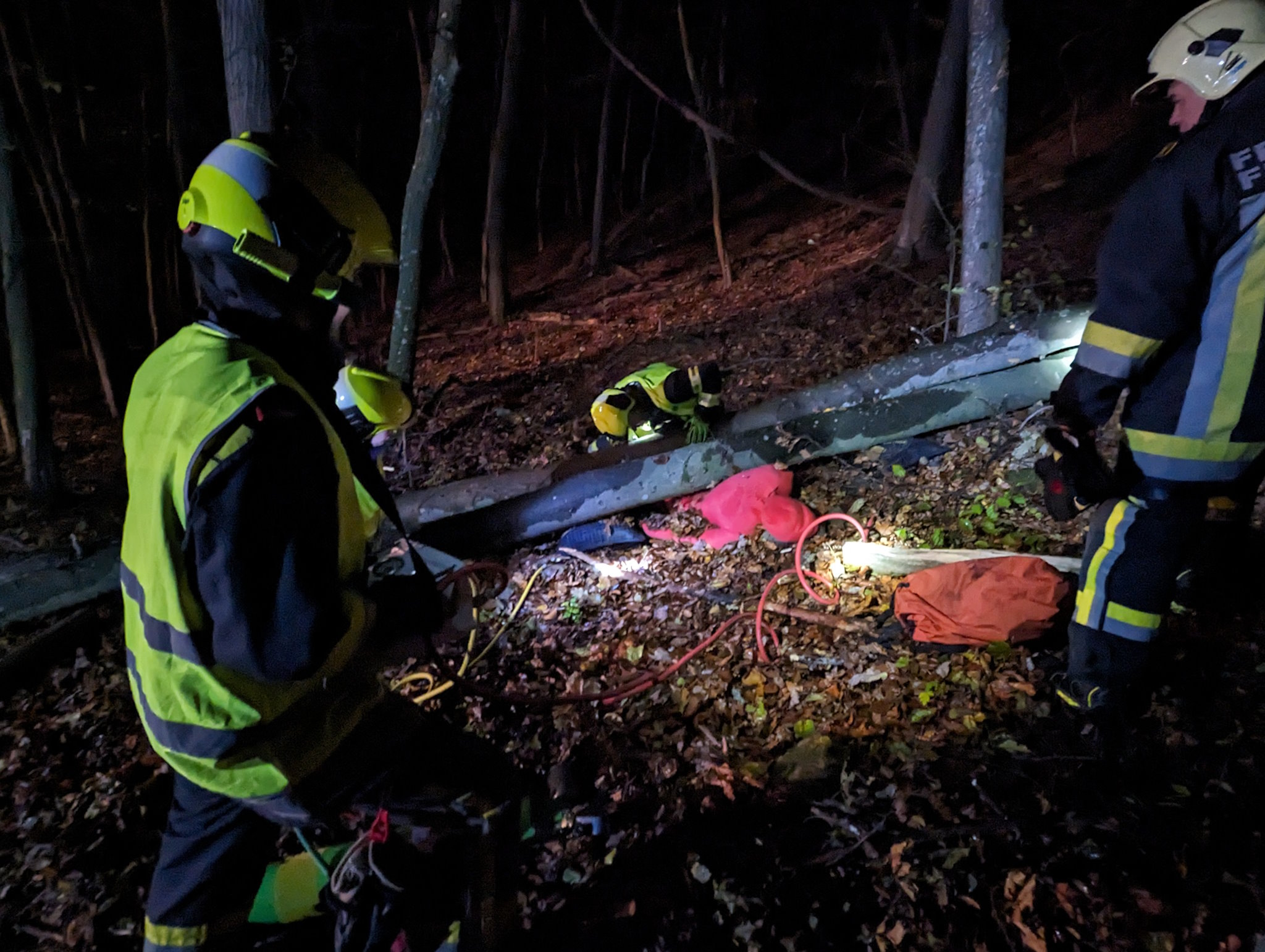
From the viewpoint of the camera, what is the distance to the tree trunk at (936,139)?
8.70 m

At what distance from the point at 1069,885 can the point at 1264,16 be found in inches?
126

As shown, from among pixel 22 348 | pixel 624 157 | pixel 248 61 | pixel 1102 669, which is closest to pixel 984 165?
pixel 1102 669

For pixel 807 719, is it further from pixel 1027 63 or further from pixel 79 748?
pixel 1027 63

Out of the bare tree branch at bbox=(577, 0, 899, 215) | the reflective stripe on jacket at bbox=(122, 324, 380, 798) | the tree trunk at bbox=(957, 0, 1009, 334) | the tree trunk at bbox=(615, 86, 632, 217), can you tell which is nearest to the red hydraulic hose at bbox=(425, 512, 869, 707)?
the reflective stripe on jacket at bbox=(122, 324, 380, 798)

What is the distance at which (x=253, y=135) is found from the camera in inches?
77.6

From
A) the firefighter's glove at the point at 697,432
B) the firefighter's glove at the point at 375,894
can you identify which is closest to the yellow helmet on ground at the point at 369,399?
the firefighter's glove at the point at 375,894

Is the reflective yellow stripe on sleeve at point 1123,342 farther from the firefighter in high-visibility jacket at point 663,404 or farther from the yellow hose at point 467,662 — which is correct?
the firefighter in high-visibility jacket at point 663,404

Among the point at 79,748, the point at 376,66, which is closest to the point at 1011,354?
the point at 79,748

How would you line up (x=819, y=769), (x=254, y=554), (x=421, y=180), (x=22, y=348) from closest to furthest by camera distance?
1. (x=254, y=554)
2. (x=819, y=769)
3. (x=22, y=348)
4. (x=421, y=180)

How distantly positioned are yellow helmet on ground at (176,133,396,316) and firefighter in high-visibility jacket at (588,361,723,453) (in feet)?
13.3

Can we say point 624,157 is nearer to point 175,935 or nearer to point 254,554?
point 254,554

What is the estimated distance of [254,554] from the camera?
5.28ft

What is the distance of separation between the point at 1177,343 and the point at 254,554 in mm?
3237

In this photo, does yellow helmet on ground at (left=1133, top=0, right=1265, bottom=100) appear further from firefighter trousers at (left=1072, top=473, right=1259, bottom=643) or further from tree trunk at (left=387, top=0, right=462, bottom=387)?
tree trunk at (left=387, top=0, right=462, bottom=387)
